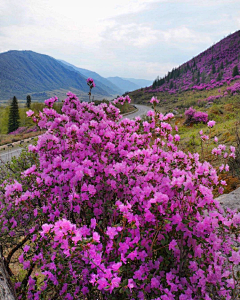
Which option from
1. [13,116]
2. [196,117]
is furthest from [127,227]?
[13,116]

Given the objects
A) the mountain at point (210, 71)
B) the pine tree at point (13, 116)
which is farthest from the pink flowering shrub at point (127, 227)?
the pine tree at point (13, 116)

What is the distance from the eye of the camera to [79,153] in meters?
2.54

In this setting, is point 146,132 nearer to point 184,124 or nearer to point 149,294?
point 149,294

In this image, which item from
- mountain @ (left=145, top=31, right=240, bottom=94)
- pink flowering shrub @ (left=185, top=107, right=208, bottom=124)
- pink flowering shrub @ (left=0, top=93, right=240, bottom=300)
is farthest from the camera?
mountain @ (left=145, top=31, right=240, bottom=94)

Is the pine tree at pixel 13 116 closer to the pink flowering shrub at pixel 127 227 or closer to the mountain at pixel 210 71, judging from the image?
the mountain at pixel 210 71

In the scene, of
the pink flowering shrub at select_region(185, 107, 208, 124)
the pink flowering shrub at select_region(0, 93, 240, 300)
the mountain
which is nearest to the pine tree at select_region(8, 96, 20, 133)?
the mountain

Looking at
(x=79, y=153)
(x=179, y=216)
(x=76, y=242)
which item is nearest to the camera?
(x=76, y=242)

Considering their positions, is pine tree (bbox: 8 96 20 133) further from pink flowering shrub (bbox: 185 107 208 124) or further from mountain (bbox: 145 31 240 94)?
pink flowering shrub (bbox: 185 107 208 124)

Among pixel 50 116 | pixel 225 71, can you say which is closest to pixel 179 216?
pixel 50 116

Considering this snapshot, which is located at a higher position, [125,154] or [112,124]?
[112,124]

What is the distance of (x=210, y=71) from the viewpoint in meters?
54.7

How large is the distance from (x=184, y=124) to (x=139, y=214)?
1372 cm

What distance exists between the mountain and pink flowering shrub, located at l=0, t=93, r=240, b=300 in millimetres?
45783

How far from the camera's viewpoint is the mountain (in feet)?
149
